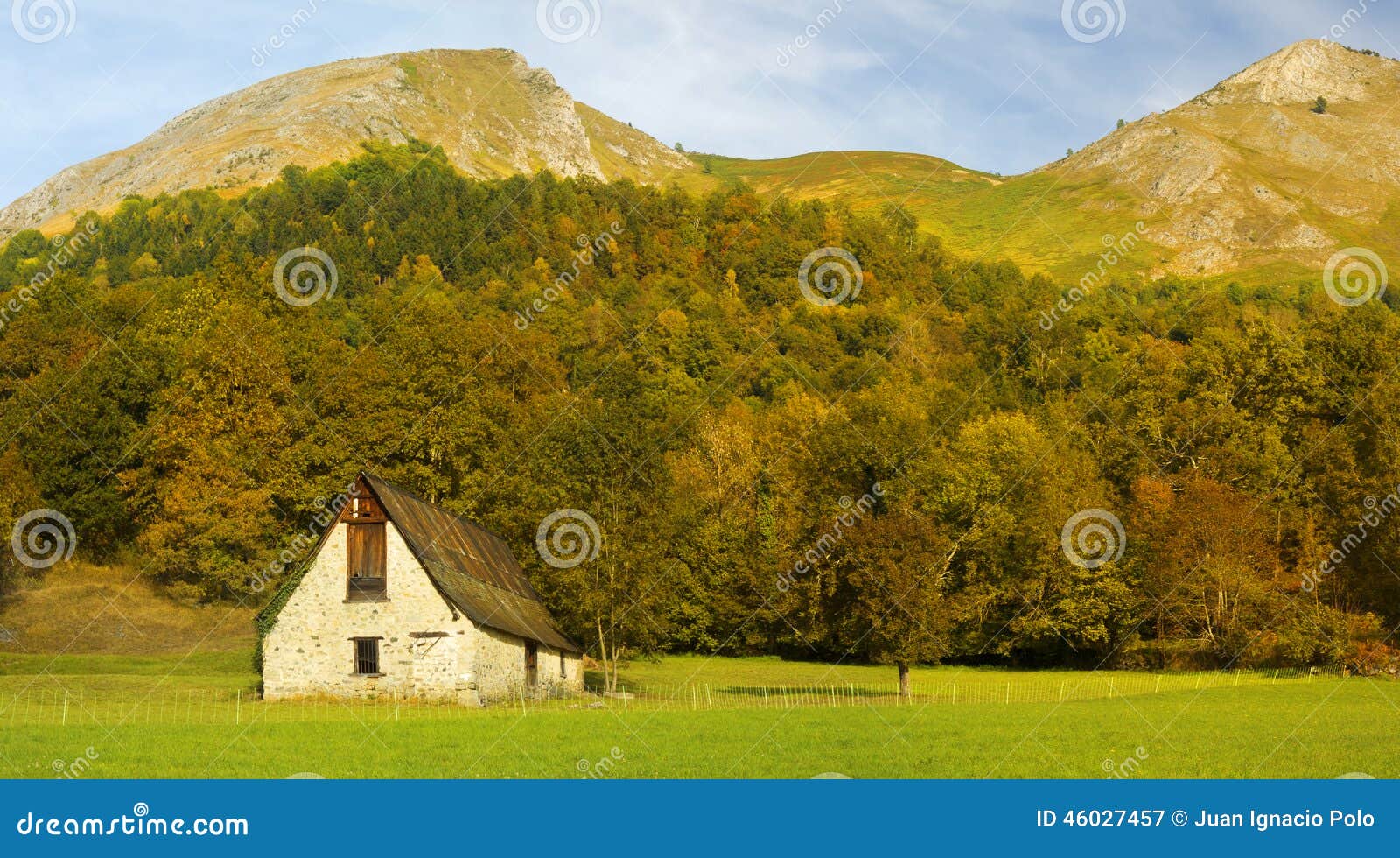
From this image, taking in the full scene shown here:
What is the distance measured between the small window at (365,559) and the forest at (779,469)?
1205cm

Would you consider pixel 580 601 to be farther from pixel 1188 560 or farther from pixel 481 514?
pixel 1188 560

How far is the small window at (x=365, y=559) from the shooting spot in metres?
44.1

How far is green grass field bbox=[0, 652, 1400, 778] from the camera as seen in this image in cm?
2541

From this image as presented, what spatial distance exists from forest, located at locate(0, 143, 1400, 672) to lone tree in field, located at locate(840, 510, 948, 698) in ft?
0.50

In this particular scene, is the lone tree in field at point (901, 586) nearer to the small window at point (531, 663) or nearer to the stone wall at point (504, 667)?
the stone wall at point (504, 667)

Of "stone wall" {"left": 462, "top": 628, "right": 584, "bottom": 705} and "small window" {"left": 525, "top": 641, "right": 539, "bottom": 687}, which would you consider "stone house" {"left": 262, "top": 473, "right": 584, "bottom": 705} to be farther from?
"small window" {"left": 525, "top": 641, "right": 539, "bottom": 687}

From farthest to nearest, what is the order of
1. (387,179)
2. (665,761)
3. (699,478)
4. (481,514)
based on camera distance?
(387,179) → (699,478) → (481,514) → (665,761)

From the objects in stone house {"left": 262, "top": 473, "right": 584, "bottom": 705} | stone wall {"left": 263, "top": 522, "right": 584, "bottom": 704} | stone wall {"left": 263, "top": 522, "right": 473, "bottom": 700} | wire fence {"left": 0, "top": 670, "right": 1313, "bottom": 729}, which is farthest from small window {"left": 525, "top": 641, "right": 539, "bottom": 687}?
stone wall {"left": 263, "top": 522, "right": 473, "bottom": 700}

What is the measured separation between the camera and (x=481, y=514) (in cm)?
7050

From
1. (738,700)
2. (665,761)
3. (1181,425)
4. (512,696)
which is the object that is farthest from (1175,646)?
(665,761)

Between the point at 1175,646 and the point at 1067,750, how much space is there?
40.2 meters

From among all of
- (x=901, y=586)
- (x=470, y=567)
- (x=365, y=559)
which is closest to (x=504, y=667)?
(x=470, y=567)

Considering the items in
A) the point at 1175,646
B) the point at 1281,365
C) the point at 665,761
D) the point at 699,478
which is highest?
the point at 1281,365

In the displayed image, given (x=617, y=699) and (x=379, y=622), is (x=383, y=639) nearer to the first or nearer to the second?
(x=379, y=622)
